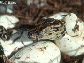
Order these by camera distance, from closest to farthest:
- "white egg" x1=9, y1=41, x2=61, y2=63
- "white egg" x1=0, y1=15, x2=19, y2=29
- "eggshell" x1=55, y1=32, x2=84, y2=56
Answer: "white egg" x1=9, y1=41, x2=61, y2=63
"eggshell" x1=55, y1=32, x2=84, y2=56
"white egg" x1=0, y1=15, x2=19, y2=29

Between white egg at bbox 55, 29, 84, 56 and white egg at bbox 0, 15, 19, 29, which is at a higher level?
white egg at bbox 0, 15, 19, 29

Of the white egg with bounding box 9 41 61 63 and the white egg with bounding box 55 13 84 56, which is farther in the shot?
the white egg with bounding box 55 13 84 56

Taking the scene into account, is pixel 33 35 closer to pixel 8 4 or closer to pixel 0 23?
pixel 0 23

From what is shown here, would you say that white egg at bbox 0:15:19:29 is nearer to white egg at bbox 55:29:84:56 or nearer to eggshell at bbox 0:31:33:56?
eggshell at bbox 0:31:33:56

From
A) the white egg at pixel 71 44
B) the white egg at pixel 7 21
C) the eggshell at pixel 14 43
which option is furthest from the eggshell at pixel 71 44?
the white egg at pixel 7 21

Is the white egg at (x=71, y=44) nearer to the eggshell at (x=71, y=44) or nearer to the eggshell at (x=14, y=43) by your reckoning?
the eggshell at (x=71, y=44)

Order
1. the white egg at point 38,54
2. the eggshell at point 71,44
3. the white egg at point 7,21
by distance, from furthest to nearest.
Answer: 1. the white egg at point 7,21
2. the eggshell at point 71,44
3. the white egg at point 38,54

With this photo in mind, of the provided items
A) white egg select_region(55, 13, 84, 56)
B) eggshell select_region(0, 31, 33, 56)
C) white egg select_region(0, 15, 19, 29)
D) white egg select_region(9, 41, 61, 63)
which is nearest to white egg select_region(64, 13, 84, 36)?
white egg select_region(55, 13, 84, 56)
